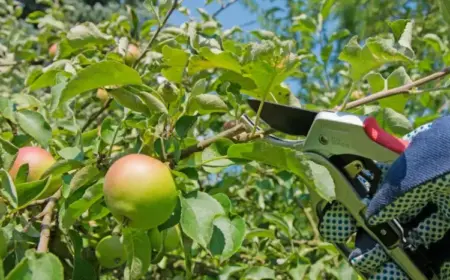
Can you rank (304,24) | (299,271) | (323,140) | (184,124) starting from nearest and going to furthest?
(323,140)
(184,124)
(299,271)
(304,24)

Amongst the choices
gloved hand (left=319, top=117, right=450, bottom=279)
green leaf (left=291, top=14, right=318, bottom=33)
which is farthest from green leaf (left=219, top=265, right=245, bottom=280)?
green leaf (left=291, top=14, right=318, bottom=33)

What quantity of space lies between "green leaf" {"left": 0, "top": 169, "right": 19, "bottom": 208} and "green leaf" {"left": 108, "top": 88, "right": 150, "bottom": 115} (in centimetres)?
20

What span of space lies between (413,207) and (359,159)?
0.32 feet

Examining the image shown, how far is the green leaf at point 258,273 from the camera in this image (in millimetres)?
1313

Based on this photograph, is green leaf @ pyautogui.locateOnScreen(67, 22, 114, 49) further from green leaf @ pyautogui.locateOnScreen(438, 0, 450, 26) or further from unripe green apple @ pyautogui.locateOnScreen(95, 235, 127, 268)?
green leaf @ pyautogui.locateOnScreen(438, 0, 450, 26)

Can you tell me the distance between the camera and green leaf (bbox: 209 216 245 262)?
2.98 feet

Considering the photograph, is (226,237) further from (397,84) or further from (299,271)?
(299,271)

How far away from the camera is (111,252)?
1.16 metres

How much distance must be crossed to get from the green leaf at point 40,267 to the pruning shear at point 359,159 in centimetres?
35

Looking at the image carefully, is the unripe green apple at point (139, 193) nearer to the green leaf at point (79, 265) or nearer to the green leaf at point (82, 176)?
the green leaf at point (82, 176)

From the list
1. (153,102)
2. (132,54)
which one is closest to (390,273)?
(153,102)

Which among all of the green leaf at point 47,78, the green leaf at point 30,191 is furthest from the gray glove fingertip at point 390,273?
the green leaf at point 47,78

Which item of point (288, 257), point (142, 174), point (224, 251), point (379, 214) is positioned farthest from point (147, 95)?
point (288, 257)

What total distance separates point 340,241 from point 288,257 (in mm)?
580
